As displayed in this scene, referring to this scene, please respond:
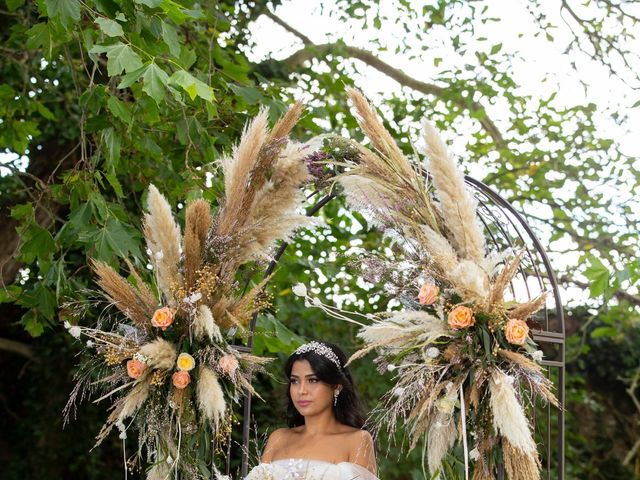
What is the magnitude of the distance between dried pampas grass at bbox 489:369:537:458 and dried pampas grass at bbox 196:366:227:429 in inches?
34.1

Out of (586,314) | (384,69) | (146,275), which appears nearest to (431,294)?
(146,275)

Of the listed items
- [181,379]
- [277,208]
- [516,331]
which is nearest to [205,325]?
[181,379]

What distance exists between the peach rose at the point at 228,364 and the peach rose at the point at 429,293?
749mm

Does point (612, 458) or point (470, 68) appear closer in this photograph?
point (470, 68)

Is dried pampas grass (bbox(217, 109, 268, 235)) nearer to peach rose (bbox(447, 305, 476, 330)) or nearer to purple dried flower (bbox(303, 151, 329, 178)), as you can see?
purple dried flower (bbox(303, 151, 329, 178))

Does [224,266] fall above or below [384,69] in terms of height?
below

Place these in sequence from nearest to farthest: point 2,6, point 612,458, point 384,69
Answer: point 2,6
point 384,69
point 612,458

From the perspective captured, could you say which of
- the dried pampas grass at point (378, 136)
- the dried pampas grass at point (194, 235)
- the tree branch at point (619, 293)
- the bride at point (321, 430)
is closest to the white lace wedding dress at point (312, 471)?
the bride at point (321, 430)

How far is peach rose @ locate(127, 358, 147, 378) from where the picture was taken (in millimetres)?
2881

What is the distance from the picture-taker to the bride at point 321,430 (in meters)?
3.26

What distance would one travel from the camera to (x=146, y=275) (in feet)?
12.9

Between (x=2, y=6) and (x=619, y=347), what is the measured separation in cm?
601

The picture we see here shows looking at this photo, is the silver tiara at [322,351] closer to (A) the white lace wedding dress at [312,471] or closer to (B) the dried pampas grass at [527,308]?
(A) the white lace wedding dress at [312,471]

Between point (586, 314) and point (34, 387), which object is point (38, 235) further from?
point (586, 314)
